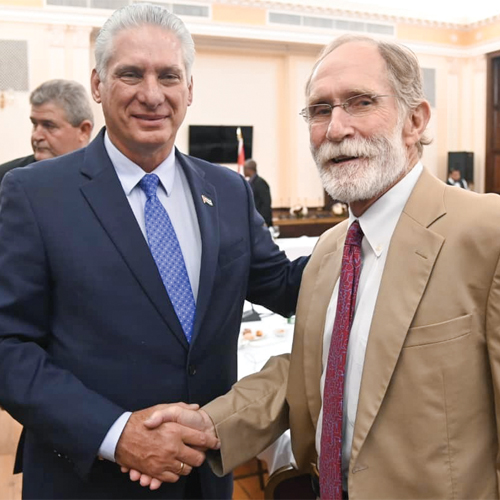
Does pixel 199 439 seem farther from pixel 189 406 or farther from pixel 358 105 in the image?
pixel 358 105

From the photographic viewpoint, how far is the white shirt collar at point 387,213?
141 centimetres

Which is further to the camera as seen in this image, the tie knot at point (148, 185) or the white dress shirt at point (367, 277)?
the tie knot at point (148, 185)

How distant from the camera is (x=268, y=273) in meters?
1.83

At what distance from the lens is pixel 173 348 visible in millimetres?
A: 1505

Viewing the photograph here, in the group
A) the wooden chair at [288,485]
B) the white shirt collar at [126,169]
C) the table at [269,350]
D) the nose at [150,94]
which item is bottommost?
the wooden chair at [288,485]

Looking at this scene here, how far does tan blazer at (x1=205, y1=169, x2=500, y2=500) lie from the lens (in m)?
1.24

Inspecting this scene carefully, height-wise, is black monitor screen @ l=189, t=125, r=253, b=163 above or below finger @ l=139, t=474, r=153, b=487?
above

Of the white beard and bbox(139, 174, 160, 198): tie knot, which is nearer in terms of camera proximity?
the white beard

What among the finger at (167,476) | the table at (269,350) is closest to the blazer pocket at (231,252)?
the finger at (167,476)

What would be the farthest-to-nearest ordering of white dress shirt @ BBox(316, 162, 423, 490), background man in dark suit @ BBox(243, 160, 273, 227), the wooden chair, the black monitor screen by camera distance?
the black monitor screen
background man in dark suit @ BBox(243, 160, 273, 227)
the wooden chair
white dress shirt @ BBox(316, 162, 423, 490)

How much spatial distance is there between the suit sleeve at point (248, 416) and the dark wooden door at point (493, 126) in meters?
12.9

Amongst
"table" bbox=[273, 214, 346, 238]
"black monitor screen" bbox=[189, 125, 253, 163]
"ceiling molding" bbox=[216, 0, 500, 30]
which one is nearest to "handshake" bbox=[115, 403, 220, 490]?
"table" bbox=[273, 214, 346, 238]

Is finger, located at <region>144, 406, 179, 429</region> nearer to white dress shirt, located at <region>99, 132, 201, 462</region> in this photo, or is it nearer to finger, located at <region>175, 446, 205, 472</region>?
finger, located at <region>175, 446, 205, 472</region>

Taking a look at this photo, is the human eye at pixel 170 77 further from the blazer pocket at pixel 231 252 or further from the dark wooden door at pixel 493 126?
the dark wooden door at pixel 493 126
